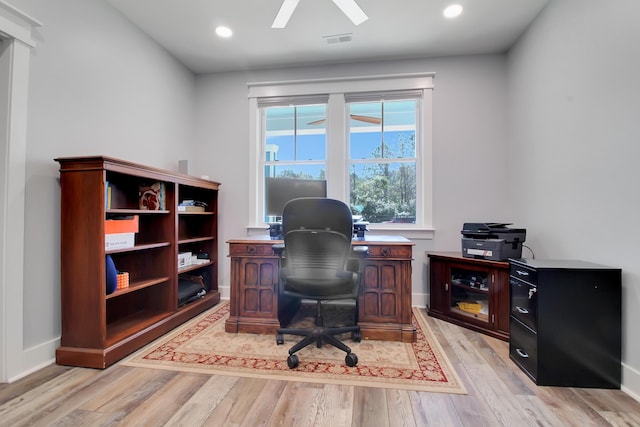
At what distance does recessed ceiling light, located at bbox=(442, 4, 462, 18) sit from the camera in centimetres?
244

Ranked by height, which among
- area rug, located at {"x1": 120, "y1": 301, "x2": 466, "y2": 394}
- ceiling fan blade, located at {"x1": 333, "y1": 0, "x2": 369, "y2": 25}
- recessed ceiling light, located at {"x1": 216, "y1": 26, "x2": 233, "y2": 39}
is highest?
recessed ceiling light, located at {"x1": 216, "y1": 26, "x2": 233, "y2": 39}

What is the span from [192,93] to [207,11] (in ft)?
4.17

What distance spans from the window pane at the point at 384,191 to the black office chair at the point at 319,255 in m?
1.39

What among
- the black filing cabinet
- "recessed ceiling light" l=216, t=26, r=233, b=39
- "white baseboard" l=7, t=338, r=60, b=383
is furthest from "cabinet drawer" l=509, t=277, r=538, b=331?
"recessed ceiling light" l=216, t=26, r=233, b=39

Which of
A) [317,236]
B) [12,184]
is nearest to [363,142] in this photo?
[317,236]

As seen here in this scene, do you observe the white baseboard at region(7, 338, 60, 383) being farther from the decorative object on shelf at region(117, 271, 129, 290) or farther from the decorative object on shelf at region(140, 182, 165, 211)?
the decorative object on shelf at region(140, 182, 165, 211)

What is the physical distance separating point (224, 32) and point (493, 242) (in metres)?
3.26

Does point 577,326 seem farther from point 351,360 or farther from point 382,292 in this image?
point 351,360

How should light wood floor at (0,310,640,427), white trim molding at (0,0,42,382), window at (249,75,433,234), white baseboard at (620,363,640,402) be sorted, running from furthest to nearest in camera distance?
window at (249,75,433,234), white trim molding at (0,0,42,382), white baseboard at (620,363,640,402), light wood floor at (0,310,640,427)

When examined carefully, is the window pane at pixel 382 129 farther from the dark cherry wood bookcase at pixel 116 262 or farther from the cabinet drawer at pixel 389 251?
the dark cherry wood bookcase at pixel 116 262

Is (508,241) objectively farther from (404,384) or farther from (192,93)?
(192,93)

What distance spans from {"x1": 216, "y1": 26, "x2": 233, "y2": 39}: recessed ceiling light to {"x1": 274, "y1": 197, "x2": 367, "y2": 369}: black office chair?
205 centimetres

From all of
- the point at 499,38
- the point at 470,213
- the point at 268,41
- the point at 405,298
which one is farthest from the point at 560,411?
the point at 268,41

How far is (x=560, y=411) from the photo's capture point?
146 cm
